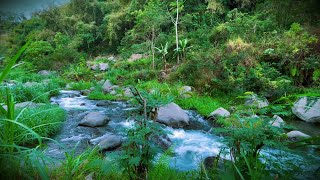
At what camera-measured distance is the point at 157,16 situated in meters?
12.0

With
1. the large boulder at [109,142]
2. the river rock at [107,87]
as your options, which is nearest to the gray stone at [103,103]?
the river rock at [107,87]

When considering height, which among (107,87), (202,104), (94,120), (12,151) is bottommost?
(107,87)

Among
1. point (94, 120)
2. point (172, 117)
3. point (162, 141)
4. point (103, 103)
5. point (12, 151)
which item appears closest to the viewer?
point (12, 151)

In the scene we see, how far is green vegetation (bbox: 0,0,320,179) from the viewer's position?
167 cm

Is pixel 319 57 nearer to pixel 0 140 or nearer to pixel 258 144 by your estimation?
pixel 258 144

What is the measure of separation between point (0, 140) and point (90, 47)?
20511 millimetres

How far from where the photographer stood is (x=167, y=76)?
32.0 ft

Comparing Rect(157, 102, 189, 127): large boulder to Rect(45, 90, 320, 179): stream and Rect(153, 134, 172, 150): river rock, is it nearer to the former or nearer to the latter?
Rect(45, 90, 320, 179): stream

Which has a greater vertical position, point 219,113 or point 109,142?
point 109,142

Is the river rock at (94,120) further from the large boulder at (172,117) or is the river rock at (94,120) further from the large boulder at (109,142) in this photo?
the large boulder at (172,117)

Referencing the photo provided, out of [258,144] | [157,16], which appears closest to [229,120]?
[258,144]

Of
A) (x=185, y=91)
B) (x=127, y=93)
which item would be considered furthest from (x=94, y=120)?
(x=185, y=91)

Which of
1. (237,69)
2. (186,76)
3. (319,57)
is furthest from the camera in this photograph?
(186,76)

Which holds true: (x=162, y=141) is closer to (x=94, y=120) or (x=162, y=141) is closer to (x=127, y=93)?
(x=94, y=120)
